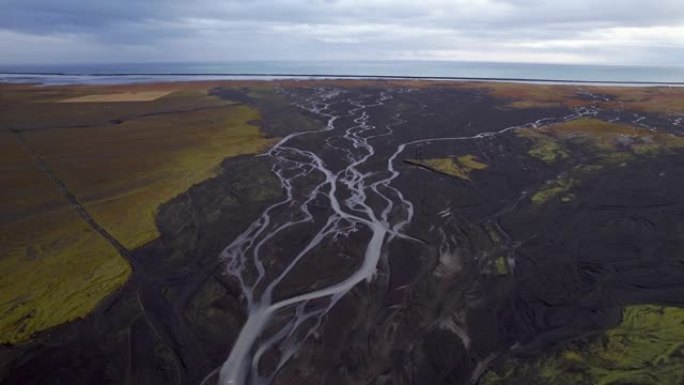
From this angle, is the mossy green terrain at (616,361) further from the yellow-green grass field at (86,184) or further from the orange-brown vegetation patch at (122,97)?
the orange-brown vegetation patch at (122,97)

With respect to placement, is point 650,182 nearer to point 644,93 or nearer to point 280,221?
point 280,221

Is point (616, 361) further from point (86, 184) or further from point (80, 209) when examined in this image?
point (86, 184)

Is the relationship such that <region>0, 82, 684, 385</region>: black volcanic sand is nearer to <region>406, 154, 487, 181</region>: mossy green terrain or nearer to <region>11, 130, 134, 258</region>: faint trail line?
<region>11, 130, 134, 258</region>: faint trail line

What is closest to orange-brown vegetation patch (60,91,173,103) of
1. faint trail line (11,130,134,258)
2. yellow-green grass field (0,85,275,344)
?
yellow-green grass field (0,85,275,344)

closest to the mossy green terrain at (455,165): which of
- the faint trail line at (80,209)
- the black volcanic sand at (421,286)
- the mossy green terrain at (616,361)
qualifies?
the black volcanic sand at (421,286)

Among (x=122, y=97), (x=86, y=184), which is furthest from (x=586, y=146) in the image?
(x=122, y=97)

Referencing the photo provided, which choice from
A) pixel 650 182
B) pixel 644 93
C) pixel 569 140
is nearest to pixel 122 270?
pixel 650 182
